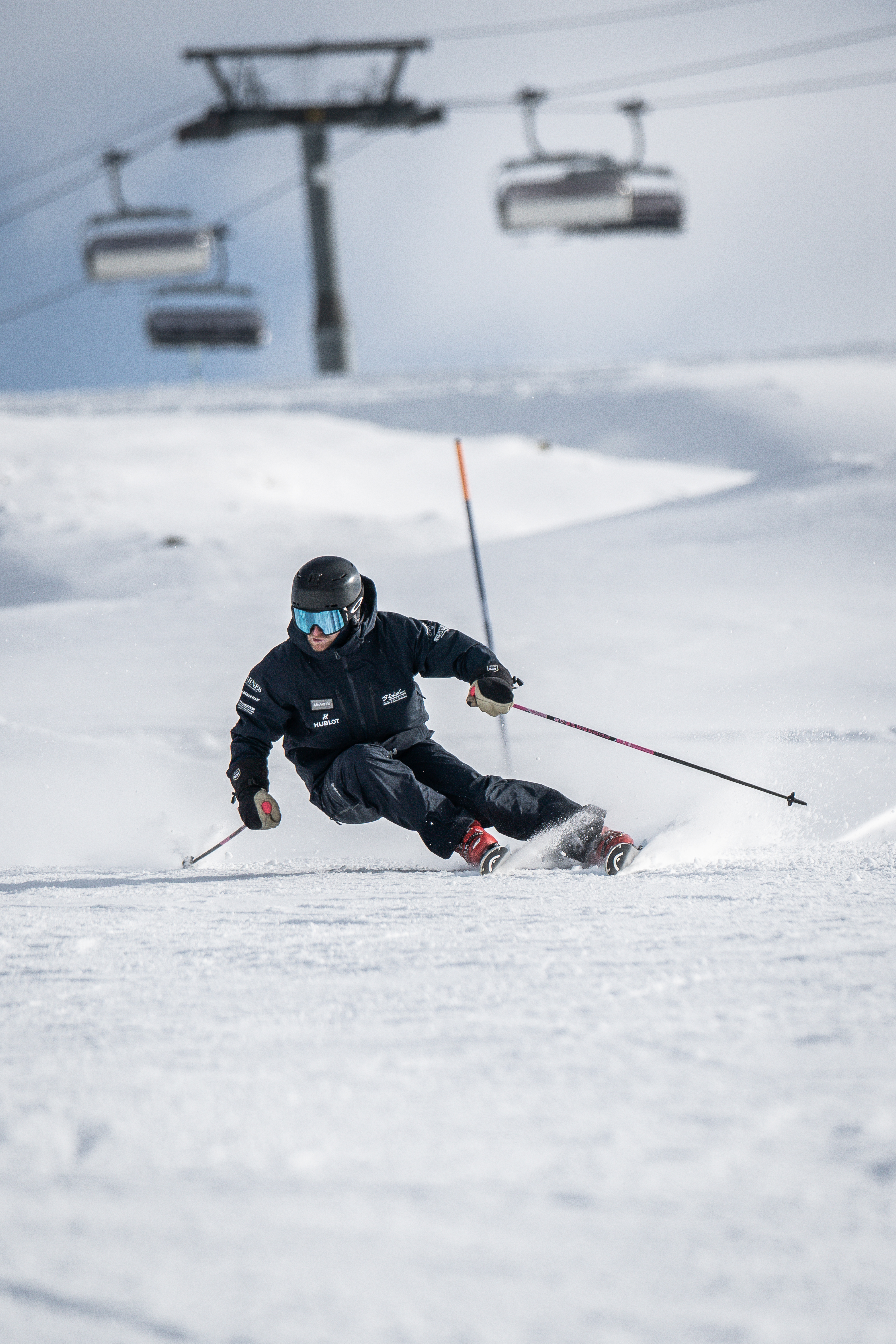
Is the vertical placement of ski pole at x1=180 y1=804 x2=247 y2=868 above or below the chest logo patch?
below

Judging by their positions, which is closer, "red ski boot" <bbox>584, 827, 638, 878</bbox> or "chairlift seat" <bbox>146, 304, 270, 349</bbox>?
"red ski boot" <bbox>584, 827, 638, 878</bbox>

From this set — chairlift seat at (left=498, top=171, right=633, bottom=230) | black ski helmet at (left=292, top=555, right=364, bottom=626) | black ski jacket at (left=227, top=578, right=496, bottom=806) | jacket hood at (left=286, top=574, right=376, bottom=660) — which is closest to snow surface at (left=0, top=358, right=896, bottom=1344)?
black ski jacket at (left=227, top=578, right=496, bottom=806)

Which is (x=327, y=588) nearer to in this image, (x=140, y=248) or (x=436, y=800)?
(x=436, y=800)

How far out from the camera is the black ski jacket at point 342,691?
11.9 feet

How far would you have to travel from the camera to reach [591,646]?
20.8 ft

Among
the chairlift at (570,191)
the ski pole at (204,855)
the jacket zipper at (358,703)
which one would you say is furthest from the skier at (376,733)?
the chairlift at (570,191)

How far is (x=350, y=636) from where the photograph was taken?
360cm

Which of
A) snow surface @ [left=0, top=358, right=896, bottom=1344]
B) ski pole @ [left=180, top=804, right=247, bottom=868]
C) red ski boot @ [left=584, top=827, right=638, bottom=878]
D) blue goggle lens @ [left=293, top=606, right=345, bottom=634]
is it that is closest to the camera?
snow surface @ [left=0, top=358, right=896, bottom=1344]

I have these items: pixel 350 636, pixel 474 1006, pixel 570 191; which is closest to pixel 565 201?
pixel 570 191

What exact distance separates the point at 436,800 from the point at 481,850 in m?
0.22

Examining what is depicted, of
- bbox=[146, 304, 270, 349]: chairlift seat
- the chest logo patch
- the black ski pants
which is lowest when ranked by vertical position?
the black ski pants

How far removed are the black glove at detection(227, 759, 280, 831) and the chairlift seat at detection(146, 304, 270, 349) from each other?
1582cm

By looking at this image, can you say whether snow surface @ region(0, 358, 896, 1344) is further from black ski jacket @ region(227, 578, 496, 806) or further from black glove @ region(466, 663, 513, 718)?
black glove @ region(466, 663, 513, 718)

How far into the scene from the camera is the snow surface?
1.24 meters
